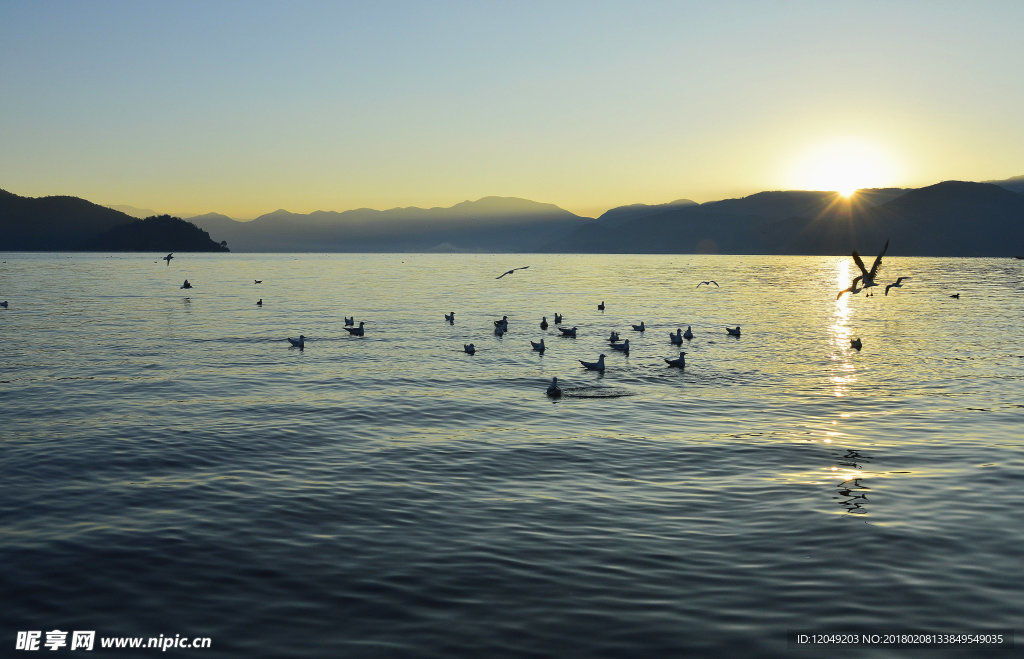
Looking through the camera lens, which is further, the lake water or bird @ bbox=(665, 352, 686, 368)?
bird @ bbox=(665, 352, 686, 368)

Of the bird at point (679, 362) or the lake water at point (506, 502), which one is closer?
the lake water at point (506, 502)

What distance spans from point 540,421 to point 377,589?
13863 mm

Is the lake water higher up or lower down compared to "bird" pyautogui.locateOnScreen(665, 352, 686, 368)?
lower down

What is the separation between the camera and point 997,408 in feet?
89.0

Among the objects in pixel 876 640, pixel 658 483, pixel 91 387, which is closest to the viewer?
pixel 876 640

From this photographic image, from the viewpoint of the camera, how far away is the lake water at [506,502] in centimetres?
1120

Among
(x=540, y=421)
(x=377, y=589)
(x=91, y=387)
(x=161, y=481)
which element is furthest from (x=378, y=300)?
(x=377, y=589)

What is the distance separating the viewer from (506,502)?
16656 millimetres

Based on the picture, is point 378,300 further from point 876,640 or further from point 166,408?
point 876,640

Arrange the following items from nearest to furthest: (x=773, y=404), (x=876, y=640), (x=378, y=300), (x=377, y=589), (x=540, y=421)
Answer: (x=876, y=640), (x=377, y=589), (x=540, y=421), (x=773, y=404), (x=378, y=300)

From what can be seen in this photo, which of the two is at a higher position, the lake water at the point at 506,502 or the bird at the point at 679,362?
the bird at the point at 679,362

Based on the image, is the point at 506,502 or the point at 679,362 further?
the point at 679,362

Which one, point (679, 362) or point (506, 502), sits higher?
point (679, 362)

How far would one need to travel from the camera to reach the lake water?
11195 mm
